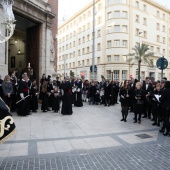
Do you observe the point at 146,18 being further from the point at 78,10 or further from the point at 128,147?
the point at 128,147

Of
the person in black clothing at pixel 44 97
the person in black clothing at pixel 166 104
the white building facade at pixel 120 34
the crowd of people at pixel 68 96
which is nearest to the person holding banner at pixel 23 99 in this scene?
the crowd of people at pixel 68 96

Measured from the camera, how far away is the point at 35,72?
16422 mm

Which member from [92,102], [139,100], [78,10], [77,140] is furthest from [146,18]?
[77,140]

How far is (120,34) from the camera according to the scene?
44.2 m

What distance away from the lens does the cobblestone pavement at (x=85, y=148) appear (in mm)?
4586

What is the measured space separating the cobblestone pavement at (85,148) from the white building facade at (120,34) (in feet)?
107

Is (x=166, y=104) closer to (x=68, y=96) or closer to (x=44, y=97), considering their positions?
(x=68, y=96)

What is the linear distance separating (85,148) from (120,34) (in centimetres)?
4094

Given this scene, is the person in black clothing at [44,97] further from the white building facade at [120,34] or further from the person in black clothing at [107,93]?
the white building facade at [120,34]

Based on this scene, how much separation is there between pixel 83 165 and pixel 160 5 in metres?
56.1

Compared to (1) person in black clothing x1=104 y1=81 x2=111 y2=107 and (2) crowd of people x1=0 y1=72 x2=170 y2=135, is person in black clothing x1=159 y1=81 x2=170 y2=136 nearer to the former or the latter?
(2) crowd of people x1=0 y1=72 x2=170 y2=135

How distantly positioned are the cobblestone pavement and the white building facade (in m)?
32.5

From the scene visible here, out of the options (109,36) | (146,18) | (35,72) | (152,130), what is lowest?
(152,130)

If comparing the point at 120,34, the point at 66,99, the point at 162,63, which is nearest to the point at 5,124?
the point at 66,99
